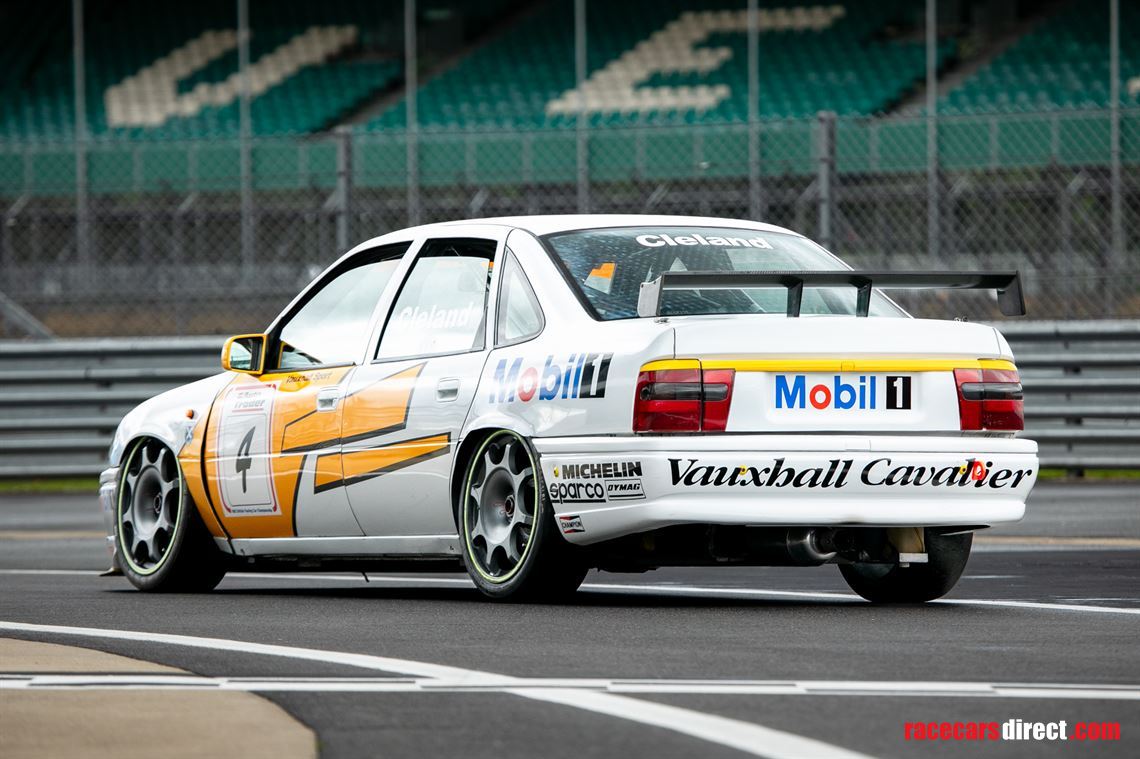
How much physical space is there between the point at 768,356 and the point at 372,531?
6.11 feet

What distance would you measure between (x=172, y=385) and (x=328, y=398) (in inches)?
346

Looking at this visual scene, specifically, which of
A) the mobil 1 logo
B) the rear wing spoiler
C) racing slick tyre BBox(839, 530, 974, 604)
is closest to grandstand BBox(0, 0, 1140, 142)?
racing slick tyre BBox(839, 530, 974, 604)

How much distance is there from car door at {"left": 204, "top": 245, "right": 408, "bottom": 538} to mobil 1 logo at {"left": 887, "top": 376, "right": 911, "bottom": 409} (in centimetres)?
217

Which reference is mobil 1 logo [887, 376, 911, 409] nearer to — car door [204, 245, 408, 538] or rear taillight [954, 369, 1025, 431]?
rear taillight [954, 369, 1025, 431]

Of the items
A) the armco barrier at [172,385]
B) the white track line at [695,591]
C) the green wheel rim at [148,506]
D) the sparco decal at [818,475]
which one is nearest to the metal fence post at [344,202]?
the armco barrier at [172,385]

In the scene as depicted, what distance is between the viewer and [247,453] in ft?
28.1

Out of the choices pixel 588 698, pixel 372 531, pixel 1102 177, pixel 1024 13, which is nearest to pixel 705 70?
pixel 1024 13

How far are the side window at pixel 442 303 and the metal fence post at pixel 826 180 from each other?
22.6 ft

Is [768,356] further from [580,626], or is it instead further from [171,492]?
[171,492]

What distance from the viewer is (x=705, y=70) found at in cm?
3566

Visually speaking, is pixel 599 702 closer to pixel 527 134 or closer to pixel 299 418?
pixel 299 418

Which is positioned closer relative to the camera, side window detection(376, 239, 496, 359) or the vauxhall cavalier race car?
the vauxhall cavalier race car

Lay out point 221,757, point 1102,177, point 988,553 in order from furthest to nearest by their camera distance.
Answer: point 1102,177, point 988,553, point 221,757

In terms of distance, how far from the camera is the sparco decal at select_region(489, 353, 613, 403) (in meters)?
7.00
